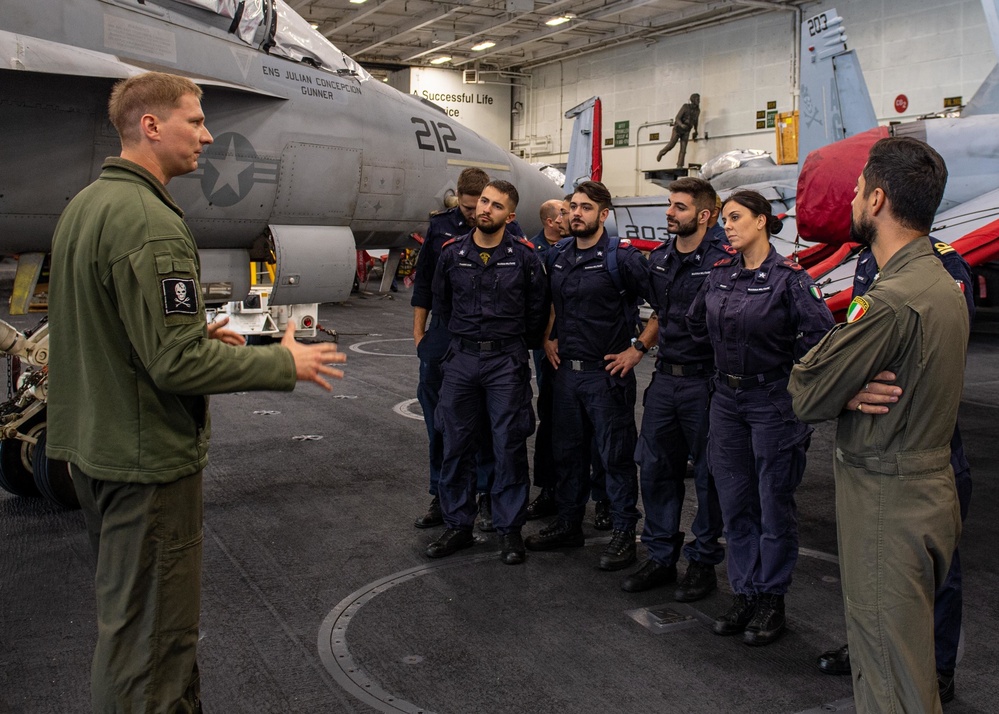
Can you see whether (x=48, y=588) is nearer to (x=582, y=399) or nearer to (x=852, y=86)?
(x=582, y=399)

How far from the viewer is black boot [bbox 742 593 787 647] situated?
11.5 feet

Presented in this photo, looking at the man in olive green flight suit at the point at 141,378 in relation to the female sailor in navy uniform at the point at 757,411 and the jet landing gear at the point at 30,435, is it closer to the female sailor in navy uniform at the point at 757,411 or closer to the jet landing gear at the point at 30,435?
the female sailor in navy uniform at the point at 757,411

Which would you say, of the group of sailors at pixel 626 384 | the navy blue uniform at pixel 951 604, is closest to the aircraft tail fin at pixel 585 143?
the group of sailors at pixel 626 384

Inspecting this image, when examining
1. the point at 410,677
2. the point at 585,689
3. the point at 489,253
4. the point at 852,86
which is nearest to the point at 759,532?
the point at 585,689

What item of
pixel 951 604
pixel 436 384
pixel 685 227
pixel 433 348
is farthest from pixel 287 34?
pixel 951 604

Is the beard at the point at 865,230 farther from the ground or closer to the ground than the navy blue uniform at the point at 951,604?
farther from the ground

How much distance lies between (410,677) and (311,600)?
0.86 metres

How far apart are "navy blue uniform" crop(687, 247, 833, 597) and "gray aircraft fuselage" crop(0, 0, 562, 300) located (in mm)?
3023

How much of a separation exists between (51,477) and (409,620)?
2476 mm

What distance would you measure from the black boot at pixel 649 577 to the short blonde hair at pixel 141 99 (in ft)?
9.43

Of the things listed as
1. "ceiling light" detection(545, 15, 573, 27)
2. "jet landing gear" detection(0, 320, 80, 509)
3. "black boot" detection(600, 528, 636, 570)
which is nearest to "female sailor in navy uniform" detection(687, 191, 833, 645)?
"black boot" detection(600, 528, 636, 570)

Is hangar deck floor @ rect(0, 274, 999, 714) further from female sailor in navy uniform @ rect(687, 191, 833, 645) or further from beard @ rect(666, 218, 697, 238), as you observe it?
beard @ rect(666, 218, 697, 238)

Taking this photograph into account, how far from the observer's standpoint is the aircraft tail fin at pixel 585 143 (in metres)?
15.3

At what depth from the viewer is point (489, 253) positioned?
460 cm
